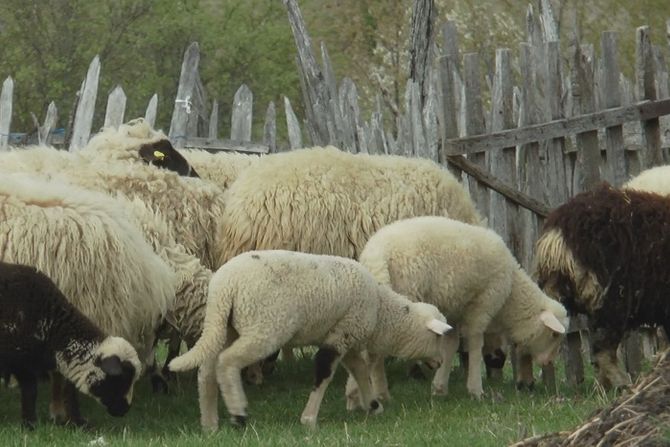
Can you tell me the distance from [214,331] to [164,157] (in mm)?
2817

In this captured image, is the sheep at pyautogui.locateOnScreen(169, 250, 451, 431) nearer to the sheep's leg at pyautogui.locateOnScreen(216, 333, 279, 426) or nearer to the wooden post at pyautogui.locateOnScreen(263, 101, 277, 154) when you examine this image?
the sheep's leg at pyautogui.locateOnScreen(216, 333, 279, 426)

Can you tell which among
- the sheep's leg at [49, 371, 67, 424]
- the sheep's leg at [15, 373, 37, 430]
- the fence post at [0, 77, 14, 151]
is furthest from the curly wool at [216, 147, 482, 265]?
the fence post at [0, 77, 14, 151]

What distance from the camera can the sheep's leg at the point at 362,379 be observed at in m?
8.79

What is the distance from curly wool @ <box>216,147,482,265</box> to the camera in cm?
1016

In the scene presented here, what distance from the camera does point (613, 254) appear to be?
29.9 ft

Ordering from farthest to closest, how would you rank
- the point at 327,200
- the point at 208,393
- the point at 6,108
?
the point at 6,108 < the point at 327,200 < the point at 208,393

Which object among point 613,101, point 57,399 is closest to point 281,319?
point 57,399

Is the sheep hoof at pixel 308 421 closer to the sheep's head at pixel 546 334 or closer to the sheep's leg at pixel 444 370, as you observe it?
the sheep's leg at pixel 444 370

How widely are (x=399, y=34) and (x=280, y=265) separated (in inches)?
905

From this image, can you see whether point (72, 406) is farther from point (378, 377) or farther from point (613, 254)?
point (613, 254)

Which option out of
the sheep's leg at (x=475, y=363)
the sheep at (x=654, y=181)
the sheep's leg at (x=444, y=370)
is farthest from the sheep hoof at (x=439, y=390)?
the sheep at (x=654, y=181)

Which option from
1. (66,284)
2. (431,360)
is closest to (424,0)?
(431,360)

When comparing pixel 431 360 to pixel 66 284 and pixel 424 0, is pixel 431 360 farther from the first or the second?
pixel 424 0

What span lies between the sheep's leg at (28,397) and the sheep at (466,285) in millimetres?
2123
